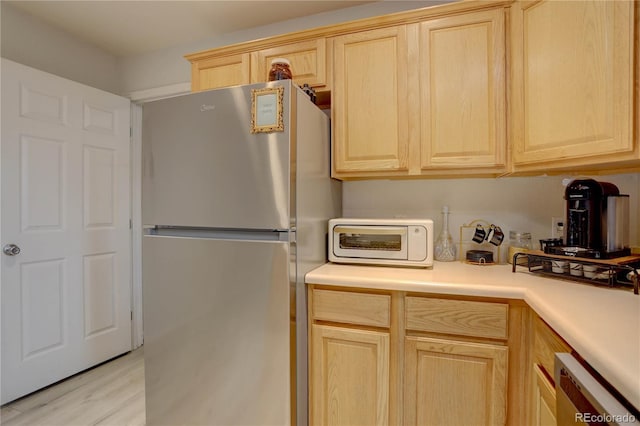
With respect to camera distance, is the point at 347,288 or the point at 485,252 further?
the point at 485,252

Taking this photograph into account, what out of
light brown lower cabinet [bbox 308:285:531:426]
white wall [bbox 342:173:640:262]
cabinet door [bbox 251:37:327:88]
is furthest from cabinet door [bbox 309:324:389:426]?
cabinet door [bbox 251:37:327:88]

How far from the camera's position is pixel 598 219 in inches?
49.4

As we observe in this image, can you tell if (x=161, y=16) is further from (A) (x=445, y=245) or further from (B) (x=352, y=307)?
(A) (x=445, y=245)

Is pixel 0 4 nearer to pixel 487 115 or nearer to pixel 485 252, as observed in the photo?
pixel 487 115

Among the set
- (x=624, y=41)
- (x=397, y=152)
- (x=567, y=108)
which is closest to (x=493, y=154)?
(x=567, y=108)

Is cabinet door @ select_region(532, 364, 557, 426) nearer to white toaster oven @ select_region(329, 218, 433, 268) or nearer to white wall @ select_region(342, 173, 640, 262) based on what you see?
white toaster oven @ select_region(329, 218, 433, 268)

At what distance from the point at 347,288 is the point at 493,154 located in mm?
935

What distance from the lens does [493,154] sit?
4.90 ft

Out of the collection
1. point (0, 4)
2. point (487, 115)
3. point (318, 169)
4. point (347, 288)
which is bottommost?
point (347, 288)

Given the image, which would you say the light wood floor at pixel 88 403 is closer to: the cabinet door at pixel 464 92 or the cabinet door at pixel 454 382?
the cabinet door at pixel 454 382

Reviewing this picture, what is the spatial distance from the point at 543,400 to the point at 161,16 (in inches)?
114

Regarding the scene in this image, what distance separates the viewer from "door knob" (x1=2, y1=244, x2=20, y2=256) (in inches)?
73.3

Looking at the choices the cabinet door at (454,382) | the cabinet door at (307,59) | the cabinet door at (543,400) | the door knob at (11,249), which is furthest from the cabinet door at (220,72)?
the cabinet door at (543,400)

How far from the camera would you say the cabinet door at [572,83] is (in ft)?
3.49
